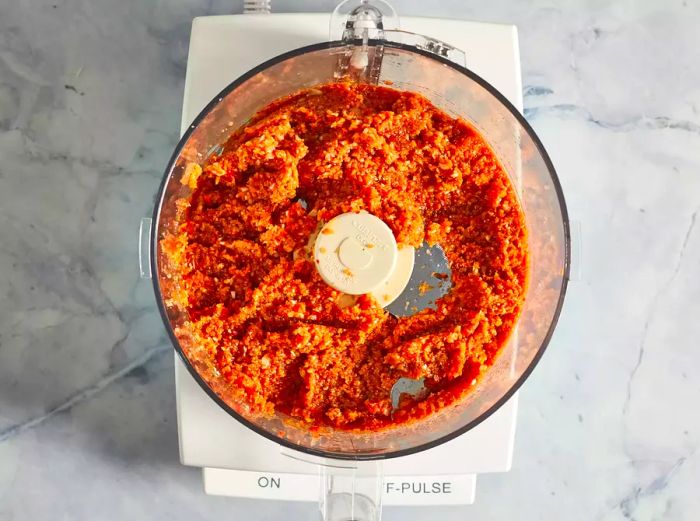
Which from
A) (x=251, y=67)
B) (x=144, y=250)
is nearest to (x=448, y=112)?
(x=251, y=67)

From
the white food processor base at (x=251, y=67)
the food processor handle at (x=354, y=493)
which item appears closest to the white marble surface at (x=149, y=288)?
the white food processor base at (x=251, y=67)

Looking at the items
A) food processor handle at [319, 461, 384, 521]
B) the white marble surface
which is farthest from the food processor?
the white marble surface

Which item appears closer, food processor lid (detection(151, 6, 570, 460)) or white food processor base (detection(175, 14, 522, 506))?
food processor lid (detection(151, 6, 570, 460))

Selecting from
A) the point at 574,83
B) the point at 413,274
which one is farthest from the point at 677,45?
the point at 413,274

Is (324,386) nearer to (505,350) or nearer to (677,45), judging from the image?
(505,350)

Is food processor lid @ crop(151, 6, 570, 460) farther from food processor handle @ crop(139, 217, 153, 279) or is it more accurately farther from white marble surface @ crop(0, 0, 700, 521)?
white marble surface @ crop(0, 0, 700, 521)
